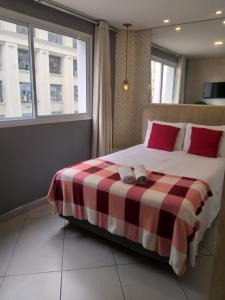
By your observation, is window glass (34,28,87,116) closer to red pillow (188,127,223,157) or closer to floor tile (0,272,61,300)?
red pillow (188,127,223,157)

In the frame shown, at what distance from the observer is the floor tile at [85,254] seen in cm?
194

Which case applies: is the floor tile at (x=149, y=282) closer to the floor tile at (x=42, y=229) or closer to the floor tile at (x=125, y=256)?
the floor tile at (x=125, y=256)

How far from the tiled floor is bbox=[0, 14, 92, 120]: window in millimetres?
1378

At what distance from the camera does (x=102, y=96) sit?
344 centimetres

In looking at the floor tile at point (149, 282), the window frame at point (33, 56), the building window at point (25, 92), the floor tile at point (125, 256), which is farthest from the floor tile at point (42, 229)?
the building window at point (25, 92)

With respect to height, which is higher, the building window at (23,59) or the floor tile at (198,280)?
the building window at (23,59)

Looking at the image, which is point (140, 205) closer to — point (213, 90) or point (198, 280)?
point (198, 280)

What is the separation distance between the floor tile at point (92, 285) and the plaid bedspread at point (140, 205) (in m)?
0.34

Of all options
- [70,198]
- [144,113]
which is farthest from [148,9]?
[70,198]

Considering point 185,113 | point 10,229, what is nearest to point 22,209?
point 10,229

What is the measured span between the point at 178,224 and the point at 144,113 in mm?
2445

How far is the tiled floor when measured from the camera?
5.43 ft

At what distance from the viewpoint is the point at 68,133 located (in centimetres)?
327

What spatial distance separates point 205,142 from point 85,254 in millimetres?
1955
